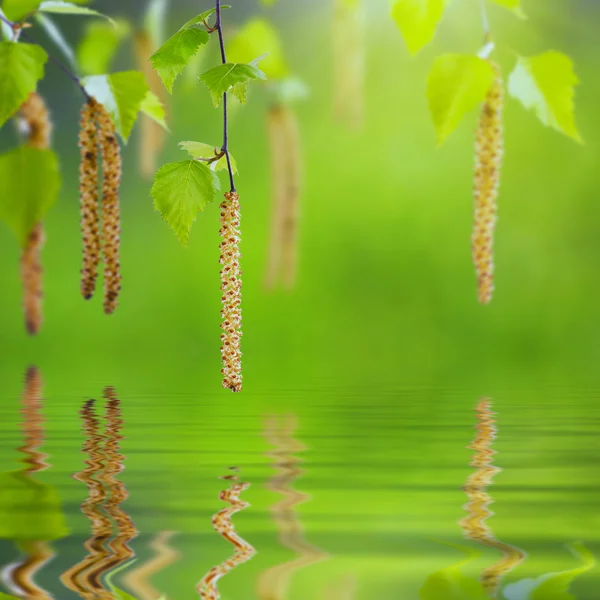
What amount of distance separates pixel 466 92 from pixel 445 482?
0.39m

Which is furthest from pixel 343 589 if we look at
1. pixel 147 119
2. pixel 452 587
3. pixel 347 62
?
pixel 147 119

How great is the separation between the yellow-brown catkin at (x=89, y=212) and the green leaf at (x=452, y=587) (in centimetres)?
39

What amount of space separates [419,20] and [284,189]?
68 centimetres

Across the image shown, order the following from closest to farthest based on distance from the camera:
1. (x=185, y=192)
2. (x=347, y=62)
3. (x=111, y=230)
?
(x=185, y=192)
(x=111, y=230)
(x=347, y=62)

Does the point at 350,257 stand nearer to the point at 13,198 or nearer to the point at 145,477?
the point at 145,477

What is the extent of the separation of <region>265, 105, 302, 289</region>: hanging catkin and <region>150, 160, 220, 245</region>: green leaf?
719 millimetres

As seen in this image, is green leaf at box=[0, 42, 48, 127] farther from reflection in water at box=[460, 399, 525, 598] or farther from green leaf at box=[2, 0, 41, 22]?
reflection in water at box=[460, 399, 525, 598]

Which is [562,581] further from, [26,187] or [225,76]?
[26,187]

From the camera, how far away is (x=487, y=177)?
3.01 feet

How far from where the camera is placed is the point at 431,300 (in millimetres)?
3145

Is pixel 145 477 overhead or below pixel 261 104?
below

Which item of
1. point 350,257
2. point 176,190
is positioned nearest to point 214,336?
point 350,257

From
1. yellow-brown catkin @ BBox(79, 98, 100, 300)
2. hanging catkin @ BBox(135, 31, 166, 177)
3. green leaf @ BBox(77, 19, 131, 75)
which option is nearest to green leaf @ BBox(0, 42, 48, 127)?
yellow-brown catkin @ BBox(79, 98, 100, 300)

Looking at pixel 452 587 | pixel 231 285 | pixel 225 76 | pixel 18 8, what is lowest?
pixel 452 587
